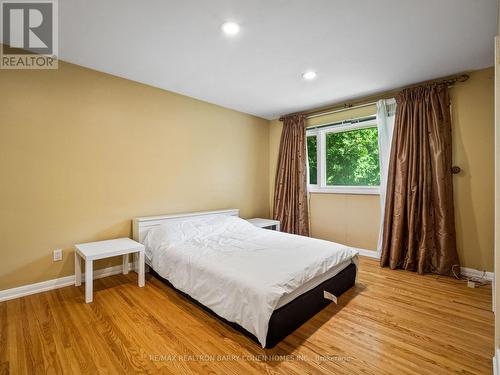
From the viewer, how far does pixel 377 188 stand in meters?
3.59

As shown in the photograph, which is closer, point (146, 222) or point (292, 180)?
point (146, 222)

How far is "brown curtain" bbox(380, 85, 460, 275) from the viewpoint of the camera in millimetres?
2875

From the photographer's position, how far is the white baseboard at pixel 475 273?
8.96 feet

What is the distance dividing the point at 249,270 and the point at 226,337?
50cm

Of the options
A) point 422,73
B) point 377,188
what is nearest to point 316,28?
point 422,73

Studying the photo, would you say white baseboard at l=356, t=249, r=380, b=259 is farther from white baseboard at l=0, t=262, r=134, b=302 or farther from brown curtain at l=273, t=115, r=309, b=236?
white baseboard at l=0, t=262, r=134, b=302

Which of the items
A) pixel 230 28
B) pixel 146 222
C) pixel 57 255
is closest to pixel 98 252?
pixel 57 255

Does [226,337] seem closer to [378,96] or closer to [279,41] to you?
[279,41]

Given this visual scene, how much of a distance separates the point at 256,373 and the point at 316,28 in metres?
2.60

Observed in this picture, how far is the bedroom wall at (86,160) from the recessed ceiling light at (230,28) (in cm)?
161

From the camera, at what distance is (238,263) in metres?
2.12

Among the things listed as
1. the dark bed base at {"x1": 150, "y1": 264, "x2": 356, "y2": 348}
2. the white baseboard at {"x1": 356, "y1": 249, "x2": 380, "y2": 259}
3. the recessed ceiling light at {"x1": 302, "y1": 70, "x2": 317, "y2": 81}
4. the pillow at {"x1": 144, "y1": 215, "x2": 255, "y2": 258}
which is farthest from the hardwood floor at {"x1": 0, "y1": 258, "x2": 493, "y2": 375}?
the recessed ceiling light at {"x1": 302, "y1": 70, "x2": 317, "y2": 81}

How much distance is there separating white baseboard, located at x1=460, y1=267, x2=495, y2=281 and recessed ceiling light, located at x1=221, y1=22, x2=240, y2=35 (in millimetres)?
3634

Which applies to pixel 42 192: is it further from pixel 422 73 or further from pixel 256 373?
pixel 422 73
